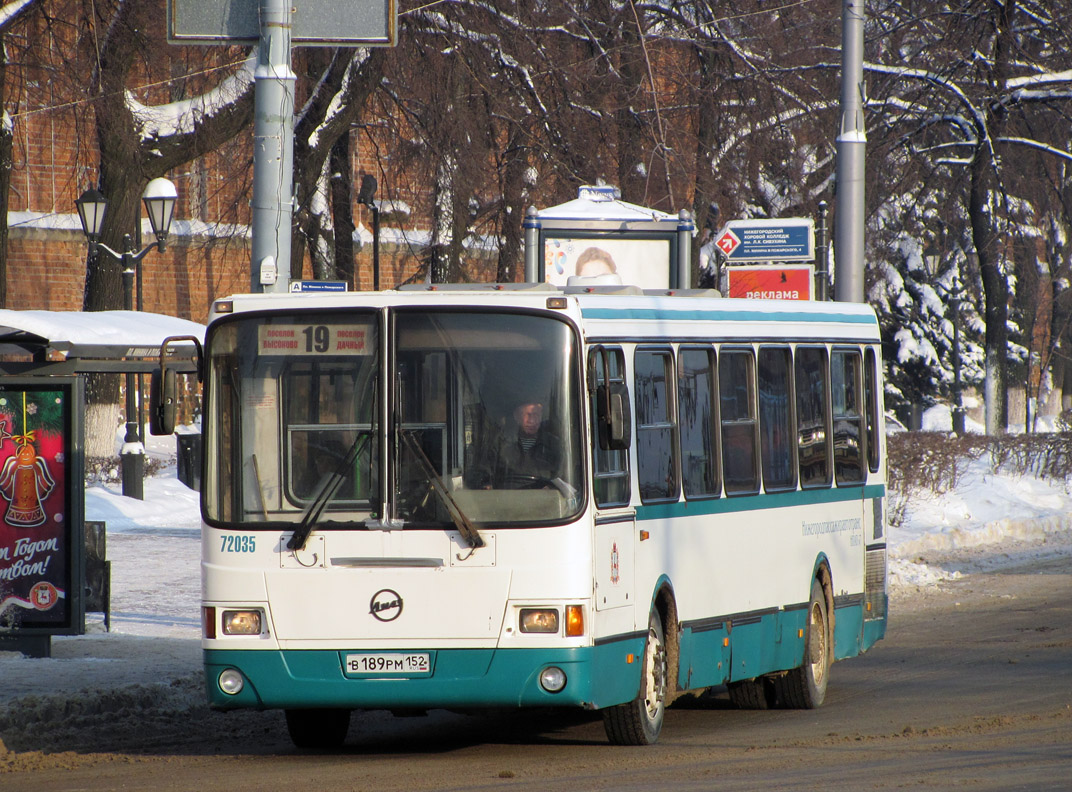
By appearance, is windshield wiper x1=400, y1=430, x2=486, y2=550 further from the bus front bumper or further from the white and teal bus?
the bus front bumper

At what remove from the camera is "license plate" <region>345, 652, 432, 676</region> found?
8.22 meters

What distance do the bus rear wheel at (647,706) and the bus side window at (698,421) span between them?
35.8 inches

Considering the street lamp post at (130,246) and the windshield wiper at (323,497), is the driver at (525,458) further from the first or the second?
the street lamp post at (130,246)

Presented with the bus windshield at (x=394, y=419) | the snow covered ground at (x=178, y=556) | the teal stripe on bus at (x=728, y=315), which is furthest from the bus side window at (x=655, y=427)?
the snow covered ground at (x=178, y=556)

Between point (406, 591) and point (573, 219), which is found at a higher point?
point (573, 219)

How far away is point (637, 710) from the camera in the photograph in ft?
28.8

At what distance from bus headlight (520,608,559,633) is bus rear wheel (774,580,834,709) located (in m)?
3.02

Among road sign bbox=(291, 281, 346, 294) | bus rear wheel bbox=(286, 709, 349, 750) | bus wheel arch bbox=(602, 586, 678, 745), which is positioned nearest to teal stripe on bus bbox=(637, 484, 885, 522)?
bus wheel arch bbox=(602, 586, 678, 745)

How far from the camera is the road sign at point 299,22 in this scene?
12336 millimetres

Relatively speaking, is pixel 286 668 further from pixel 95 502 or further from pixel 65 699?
pixel 95 502

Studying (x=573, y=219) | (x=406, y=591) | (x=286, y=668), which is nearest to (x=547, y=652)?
(x=406, y=591)

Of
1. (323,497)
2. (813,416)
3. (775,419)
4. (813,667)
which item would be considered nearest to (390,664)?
(323,497)

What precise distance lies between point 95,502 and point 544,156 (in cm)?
751

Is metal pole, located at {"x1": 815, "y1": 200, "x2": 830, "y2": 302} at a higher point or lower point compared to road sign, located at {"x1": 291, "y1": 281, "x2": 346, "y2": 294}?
higher
